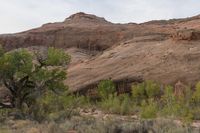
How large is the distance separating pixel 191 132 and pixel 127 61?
98.2 ft

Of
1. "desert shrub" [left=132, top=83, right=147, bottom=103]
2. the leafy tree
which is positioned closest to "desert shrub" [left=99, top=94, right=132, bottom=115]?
"desert shrub" [left=132, top=83, right=147, bottom=103]

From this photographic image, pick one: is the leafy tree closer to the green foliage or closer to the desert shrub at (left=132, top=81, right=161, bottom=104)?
the desert shrub at (left=132, top=81, right=161, bottom=104)

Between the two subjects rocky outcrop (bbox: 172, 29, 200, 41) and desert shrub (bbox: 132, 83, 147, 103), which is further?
rocky outcrop (bbox: 172, 29, 200, 41)

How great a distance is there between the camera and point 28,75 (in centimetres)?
2414

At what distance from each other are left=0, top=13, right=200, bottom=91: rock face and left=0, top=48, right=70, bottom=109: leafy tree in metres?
15.3

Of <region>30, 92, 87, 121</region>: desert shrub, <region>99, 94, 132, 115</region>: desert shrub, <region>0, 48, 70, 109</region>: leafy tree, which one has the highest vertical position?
<region>0, 48, 70, 109</region>: leafy tree

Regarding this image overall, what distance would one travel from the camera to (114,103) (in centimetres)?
3206

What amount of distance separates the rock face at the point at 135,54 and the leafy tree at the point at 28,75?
1533 centimetres

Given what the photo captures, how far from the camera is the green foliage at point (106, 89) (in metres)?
37.8

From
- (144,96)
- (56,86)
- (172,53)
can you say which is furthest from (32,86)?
(172,53)

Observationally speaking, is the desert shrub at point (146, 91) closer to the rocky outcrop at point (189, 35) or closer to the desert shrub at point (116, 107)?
the desert shrub at point (116, 107)

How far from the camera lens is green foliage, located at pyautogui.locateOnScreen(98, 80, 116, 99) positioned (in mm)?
37769

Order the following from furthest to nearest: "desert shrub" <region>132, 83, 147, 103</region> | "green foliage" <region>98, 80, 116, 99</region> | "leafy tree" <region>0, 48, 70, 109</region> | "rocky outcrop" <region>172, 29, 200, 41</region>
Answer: "rocky outcrop" <region>172, 29, 200, 41</region>, "green foliage" <region>98, 80, 116, 99</region>, "desert shrub" <region>132, 83, 147, 103</region>, "leafy tree" <region>0, 48, 70, 109</region>

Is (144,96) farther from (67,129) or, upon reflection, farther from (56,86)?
(67,129)
